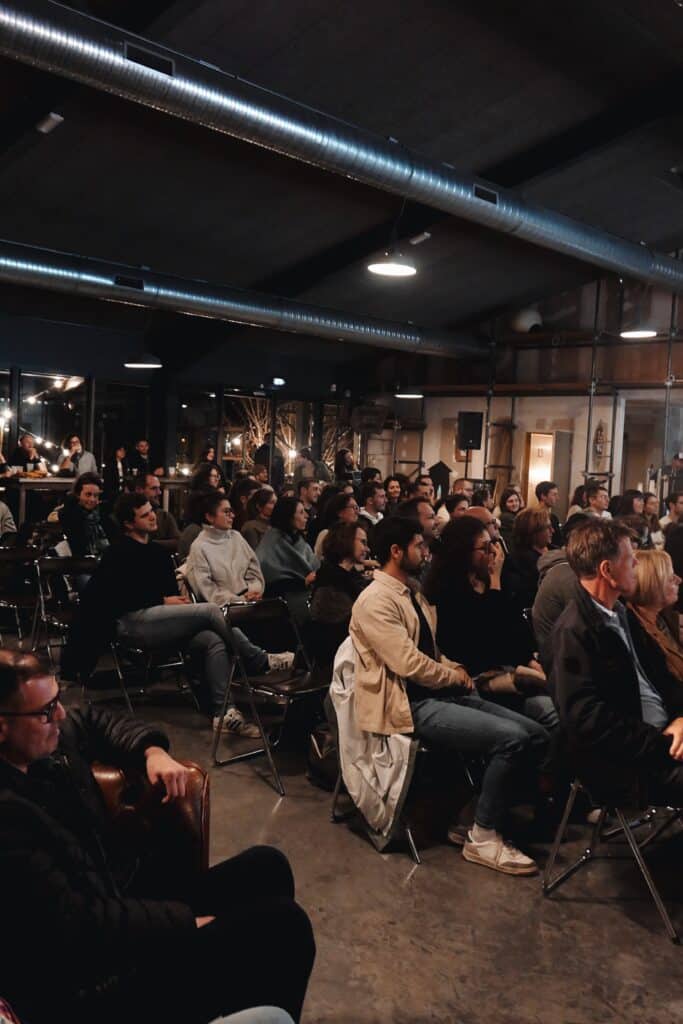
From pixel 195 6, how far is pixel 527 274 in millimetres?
8370

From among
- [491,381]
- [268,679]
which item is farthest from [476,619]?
[491,381]

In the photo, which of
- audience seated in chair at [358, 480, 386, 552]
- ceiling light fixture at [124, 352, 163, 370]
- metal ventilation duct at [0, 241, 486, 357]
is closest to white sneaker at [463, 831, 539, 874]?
audience seated in chair at [358, 480, 386, 552]

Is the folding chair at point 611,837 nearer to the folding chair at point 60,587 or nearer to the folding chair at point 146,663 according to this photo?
the folding chair at point 146,663

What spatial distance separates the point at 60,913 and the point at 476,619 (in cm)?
261

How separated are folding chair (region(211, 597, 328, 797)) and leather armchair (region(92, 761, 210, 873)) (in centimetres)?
185

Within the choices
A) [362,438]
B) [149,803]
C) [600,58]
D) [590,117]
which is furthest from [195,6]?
[362,438]

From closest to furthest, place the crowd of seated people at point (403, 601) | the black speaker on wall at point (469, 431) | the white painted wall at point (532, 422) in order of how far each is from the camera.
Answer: the crowd of seated people at point (403, 601), the black speaker on wall at point (469, 431), the white painted wall at point (532, 422)

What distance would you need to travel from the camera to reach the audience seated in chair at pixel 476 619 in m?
3.88

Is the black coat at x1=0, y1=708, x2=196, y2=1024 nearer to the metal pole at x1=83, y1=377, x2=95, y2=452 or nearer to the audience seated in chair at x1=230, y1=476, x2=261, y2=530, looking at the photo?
the audience seated in chair at x1=230, y1=476, x2=261, y2=530

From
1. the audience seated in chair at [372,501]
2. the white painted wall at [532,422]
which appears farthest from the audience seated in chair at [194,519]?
the white painted wall at [532,422]

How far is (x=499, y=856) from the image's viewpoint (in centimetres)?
332

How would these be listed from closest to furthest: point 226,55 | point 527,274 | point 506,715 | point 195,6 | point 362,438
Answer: point 506,715
point 195,6
point 226,55
point 527,274
point 362,438

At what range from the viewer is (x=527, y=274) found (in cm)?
1323

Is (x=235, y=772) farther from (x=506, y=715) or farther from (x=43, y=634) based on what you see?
(x=43, y=634)
